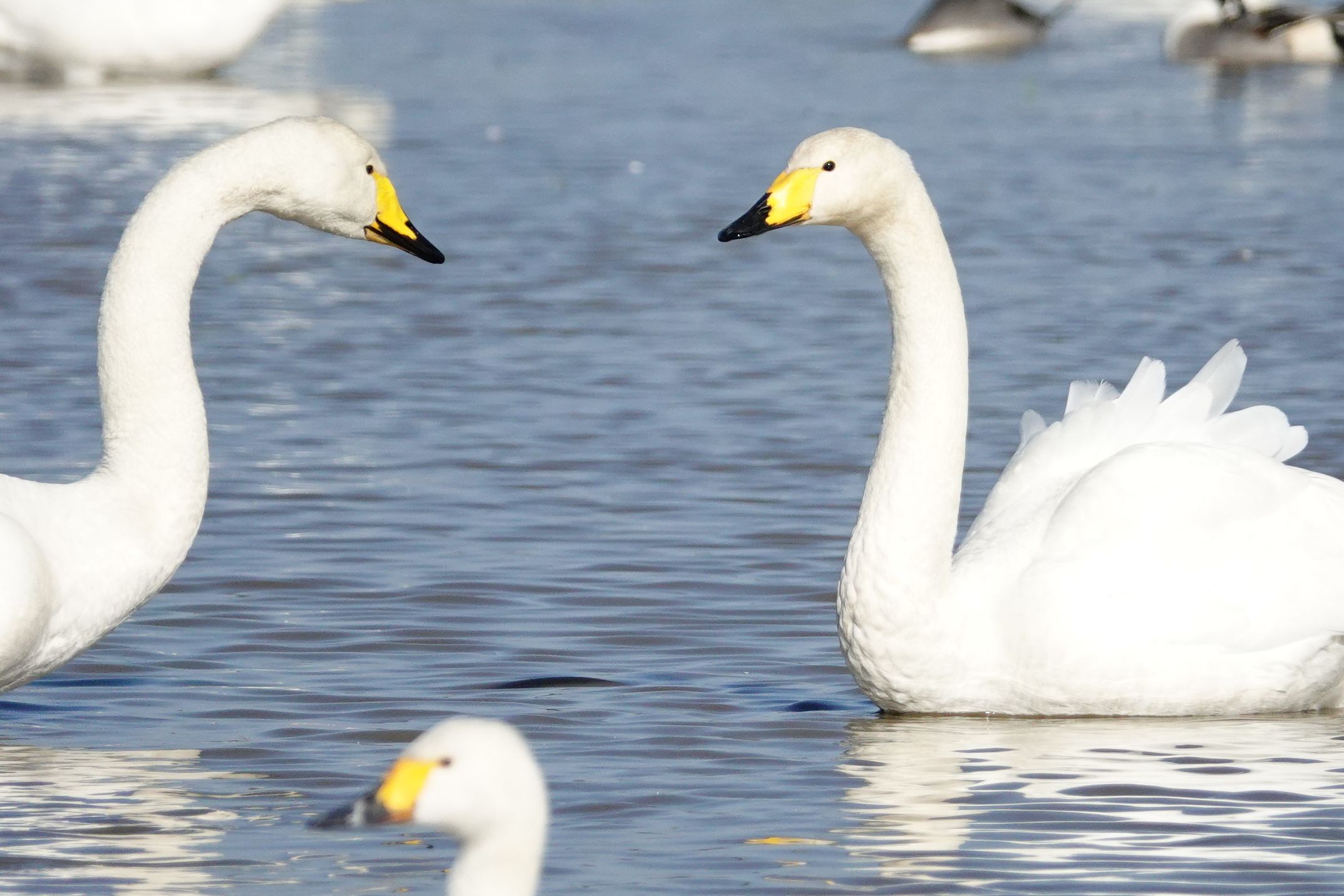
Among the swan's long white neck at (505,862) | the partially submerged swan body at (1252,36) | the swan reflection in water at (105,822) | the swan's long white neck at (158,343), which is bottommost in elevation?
the swan reflection in water at (105,822)

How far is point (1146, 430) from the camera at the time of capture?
664 centimetres

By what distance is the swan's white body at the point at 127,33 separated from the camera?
2064cm

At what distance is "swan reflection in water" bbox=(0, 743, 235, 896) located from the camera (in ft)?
16.3

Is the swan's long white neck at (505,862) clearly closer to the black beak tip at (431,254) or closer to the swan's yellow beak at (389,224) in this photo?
the swan's yellow beak at (389,224)

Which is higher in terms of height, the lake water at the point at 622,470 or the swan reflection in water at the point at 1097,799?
the lake water at the point at 622,470

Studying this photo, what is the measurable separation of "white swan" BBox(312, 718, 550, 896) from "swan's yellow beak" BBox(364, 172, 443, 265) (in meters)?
2.61

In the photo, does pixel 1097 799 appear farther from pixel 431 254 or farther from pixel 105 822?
pixel 431 254

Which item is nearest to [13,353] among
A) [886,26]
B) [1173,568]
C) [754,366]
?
[754,366]

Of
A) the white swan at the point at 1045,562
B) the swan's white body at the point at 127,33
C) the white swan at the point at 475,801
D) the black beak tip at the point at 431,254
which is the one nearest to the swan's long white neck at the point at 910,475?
the white swan at the point at 1045,562

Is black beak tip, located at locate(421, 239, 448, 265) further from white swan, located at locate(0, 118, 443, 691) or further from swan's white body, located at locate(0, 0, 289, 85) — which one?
swan's white body, located at locate(0, 0, 289, 85)

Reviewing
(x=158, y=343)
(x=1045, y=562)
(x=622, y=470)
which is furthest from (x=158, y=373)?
(x=622, y=470)

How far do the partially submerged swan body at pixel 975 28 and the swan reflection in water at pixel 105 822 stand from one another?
19495 millimetres

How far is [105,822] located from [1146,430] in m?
2.83

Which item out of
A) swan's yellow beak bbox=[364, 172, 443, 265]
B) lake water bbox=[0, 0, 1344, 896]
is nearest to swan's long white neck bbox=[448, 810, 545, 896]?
lake water bbox=[0, 0, 1344, 896]
